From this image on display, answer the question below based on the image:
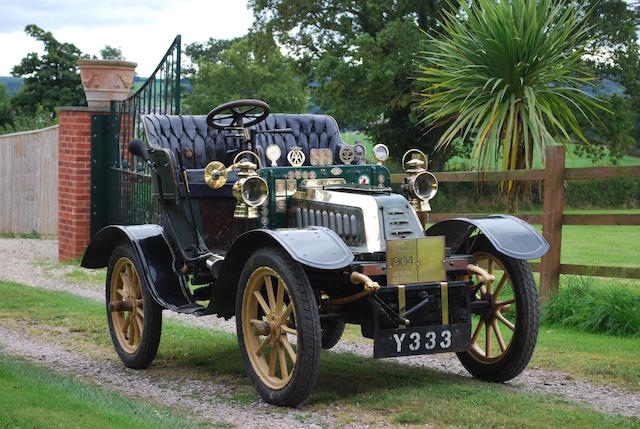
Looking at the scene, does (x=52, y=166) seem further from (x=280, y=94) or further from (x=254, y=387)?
(x=280, y=94)

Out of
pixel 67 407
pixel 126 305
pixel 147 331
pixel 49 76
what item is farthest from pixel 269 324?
pixel 49 76

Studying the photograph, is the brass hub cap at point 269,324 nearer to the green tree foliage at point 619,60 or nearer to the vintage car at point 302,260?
the vintage car at point 302,260

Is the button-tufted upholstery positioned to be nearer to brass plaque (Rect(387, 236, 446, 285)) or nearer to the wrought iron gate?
brass plaque (Rect(387, 236, 446, 285))

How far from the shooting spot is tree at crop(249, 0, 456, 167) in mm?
28797

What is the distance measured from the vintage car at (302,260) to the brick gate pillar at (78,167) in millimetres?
6554

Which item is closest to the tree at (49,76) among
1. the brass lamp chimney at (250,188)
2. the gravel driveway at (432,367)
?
the gravel driveway at (432,367)

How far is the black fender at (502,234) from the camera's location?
5879mm

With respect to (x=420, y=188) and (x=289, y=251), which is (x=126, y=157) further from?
(x=289, y=251)

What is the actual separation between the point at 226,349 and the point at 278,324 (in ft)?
7.11

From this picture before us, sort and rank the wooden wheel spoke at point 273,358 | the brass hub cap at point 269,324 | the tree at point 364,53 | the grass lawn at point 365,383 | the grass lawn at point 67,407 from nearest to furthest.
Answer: the grass lawn at point 67,407 < the grass lawn at point 365,383 < the brass hub cap at point 269,324 < the wooden wheel spoke at point 273,358 < the tree at point 364,53

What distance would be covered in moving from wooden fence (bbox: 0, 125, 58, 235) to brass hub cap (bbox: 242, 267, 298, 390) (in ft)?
40.0

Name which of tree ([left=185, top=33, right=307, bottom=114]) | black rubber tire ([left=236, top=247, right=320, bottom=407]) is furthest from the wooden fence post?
tree ([left=185, top=33, right=307, bottom=114])

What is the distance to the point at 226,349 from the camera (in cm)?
775

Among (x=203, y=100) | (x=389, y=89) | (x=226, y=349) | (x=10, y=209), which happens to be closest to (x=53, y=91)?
(x=203, y=100)
